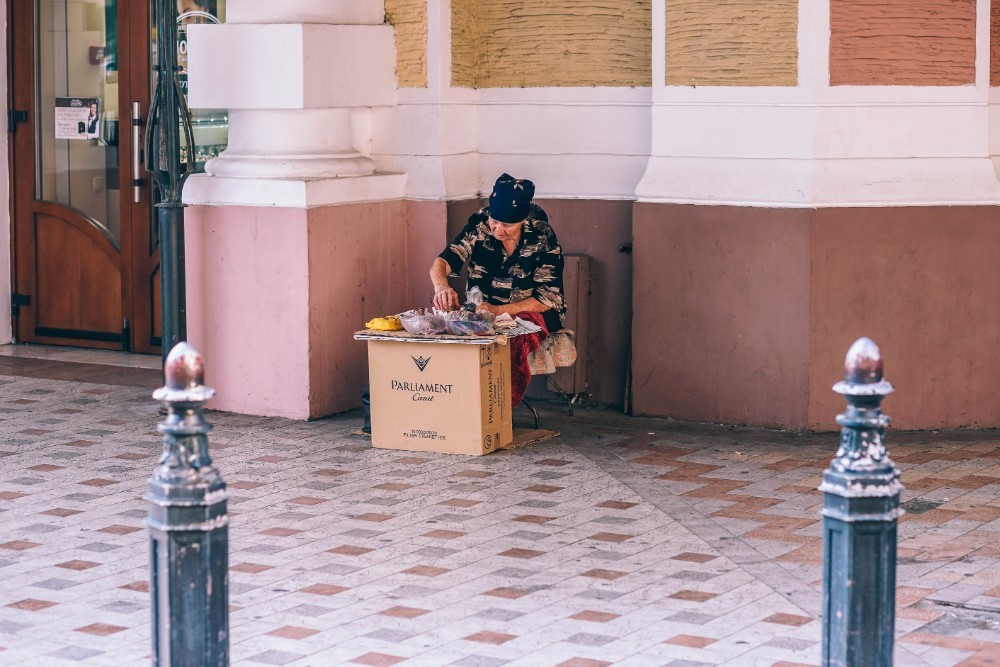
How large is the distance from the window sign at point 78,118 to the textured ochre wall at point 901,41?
16.3 ft

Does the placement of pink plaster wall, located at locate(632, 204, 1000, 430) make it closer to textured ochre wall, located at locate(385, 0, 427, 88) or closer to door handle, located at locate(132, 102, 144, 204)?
textured ochre wall, located at locate(385, 0, 427, 88)

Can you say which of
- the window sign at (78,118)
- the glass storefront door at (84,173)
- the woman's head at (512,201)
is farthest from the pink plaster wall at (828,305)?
the window sign at (78,118)

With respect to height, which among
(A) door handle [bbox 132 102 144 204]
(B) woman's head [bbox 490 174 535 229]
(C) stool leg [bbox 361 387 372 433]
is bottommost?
(C) stool leg [bbox 361 387 372 433]

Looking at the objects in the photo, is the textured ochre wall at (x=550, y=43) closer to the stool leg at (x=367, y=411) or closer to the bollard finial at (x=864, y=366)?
the stool leg at (x=367, y=411)

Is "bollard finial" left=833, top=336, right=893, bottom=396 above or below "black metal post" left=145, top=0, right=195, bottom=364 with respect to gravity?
below

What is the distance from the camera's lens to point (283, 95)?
8805 mm

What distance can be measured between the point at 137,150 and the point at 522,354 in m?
3.49

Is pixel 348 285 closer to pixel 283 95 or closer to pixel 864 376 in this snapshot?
pixel 283 95

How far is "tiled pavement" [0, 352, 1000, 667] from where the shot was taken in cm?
524

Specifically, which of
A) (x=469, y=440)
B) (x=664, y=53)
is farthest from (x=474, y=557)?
(x=664, y=53)

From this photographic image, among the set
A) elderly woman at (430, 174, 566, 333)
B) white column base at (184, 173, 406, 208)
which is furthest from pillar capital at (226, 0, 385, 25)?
elderly woman at (430, 174, 566, 333)

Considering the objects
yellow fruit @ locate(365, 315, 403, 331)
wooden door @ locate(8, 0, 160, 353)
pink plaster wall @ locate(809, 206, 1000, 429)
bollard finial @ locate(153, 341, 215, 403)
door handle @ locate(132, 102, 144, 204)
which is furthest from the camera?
wooden door @ locate(8, 0, 160, 353)

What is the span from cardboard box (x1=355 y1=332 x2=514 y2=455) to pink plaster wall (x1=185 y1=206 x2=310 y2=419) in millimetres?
785

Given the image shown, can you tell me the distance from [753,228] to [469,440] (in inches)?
72.6
